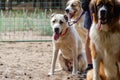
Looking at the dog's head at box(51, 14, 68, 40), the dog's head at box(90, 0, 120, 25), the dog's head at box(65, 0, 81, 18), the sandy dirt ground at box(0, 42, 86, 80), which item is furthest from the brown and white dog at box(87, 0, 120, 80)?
the dog's head at box(65, 0, 81, 18)

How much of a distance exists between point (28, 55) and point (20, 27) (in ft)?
10.8

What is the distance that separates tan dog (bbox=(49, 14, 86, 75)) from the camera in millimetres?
7363

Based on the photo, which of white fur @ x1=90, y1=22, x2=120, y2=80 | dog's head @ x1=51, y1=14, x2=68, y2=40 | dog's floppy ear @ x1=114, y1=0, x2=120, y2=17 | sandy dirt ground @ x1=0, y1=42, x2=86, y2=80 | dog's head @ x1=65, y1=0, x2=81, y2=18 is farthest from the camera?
dog's head @ x1=65, y1=0, x2=81, y2=18

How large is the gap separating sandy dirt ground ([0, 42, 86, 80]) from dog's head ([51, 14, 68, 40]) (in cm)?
74

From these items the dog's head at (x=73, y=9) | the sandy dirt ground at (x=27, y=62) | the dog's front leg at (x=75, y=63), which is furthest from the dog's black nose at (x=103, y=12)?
the dog's head at (x=73, y=9)

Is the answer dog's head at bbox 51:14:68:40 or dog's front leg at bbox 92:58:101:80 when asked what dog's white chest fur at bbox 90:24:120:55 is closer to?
dog's front leg at bbox 92:58:101:80

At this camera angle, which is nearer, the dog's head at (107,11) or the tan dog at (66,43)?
the dog's head at (107,11)

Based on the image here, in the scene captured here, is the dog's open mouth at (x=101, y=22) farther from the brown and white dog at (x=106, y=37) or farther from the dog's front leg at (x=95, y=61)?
the dog's front leg at (x=95, y=61)

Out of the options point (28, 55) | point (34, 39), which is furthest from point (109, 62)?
point (34, 39)

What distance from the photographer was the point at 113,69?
17.3 feet

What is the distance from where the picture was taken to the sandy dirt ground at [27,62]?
278 inches

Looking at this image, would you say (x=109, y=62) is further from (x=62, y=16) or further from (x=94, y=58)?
(x=62, y=16)

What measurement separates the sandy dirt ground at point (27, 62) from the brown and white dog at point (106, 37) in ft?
5.61

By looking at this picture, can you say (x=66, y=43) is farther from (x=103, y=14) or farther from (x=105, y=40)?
(x=103, y=14)
